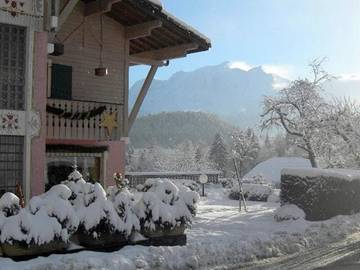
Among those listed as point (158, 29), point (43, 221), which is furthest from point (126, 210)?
point (158, 29)

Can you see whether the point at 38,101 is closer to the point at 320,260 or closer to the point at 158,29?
the point at 158,29

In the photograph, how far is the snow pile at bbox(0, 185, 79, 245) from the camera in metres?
9.32

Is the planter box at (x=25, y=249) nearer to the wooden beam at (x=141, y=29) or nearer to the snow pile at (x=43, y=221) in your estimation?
the snow pile at (x=43, y=221)

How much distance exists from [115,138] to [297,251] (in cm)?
679

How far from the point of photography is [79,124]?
15922 mm

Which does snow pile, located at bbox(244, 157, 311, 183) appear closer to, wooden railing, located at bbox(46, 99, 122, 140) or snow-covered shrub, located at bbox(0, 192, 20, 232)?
wooden railing, located at bbox(46, 99, 122, 140)

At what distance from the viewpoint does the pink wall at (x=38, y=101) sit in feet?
41.9

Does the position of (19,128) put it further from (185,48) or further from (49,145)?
(185,48)

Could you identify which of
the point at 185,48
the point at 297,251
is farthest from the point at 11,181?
the point at 185,48

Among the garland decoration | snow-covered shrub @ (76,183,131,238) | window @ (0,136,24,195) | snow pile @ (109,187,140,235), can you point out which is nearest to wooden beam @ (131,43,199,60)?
the garland decoration

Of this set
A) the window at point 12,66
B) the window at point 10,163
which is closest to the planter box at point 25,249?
the window at point 10,163

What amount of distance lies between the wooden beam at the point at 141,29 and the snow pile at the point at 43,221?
26.6 ft

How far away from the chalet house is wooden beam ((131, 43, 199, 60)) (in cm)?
4

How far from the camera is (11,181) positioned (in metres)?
12.5
